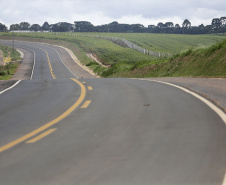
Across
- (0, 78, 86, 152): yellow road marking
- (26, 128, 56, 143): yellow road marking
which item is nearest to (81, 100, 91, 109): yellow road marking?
(0, 78, 86, 152): yellow road marking

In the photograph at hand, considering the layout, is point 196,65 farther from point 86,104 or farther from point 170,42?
point 170,42

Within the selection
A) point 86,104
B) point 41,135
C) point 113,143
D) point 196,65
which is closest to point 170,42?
point 196,65

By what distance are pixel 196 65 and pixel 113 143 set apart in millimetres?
20164

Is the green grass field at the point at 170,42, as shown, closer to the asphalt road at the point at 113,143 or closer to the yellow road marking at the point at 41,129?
the yellow road marking at the point at 41,129

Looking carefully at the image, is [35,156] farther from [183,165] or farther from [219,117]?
[219,117]

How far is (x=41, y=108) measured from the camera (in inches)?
399

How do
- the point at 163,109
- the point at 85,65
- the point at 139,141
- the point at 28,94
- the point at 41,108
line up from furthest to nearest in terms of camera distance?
the point at 85,65 → the point at 28,94 → the point at 41,108 → the point at 163,109 → the point at 139,141

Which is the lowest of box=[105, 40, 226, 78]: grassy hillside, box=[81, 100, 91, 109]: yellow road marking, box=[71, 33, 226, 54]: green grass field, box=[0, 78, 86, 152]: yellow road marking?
box=[71, 33, 226, 54]: green grass field

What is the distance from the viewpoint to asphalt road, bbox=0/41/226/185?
176 inches

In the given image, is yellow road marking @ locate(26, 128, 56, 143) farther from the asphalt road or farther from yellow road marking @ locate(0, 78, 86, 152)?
yellow road marking @ locate(0, 78, 86, 152)

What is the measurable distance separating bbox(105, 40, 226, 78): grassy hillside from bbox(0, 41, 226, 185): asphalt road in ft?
39.0

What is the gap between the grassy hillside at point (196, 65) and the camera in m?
22.4

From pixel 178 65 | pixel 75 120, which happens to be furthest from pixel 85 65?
A: pixel 75 120

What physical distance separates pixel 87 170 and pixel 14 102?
24.7ft
